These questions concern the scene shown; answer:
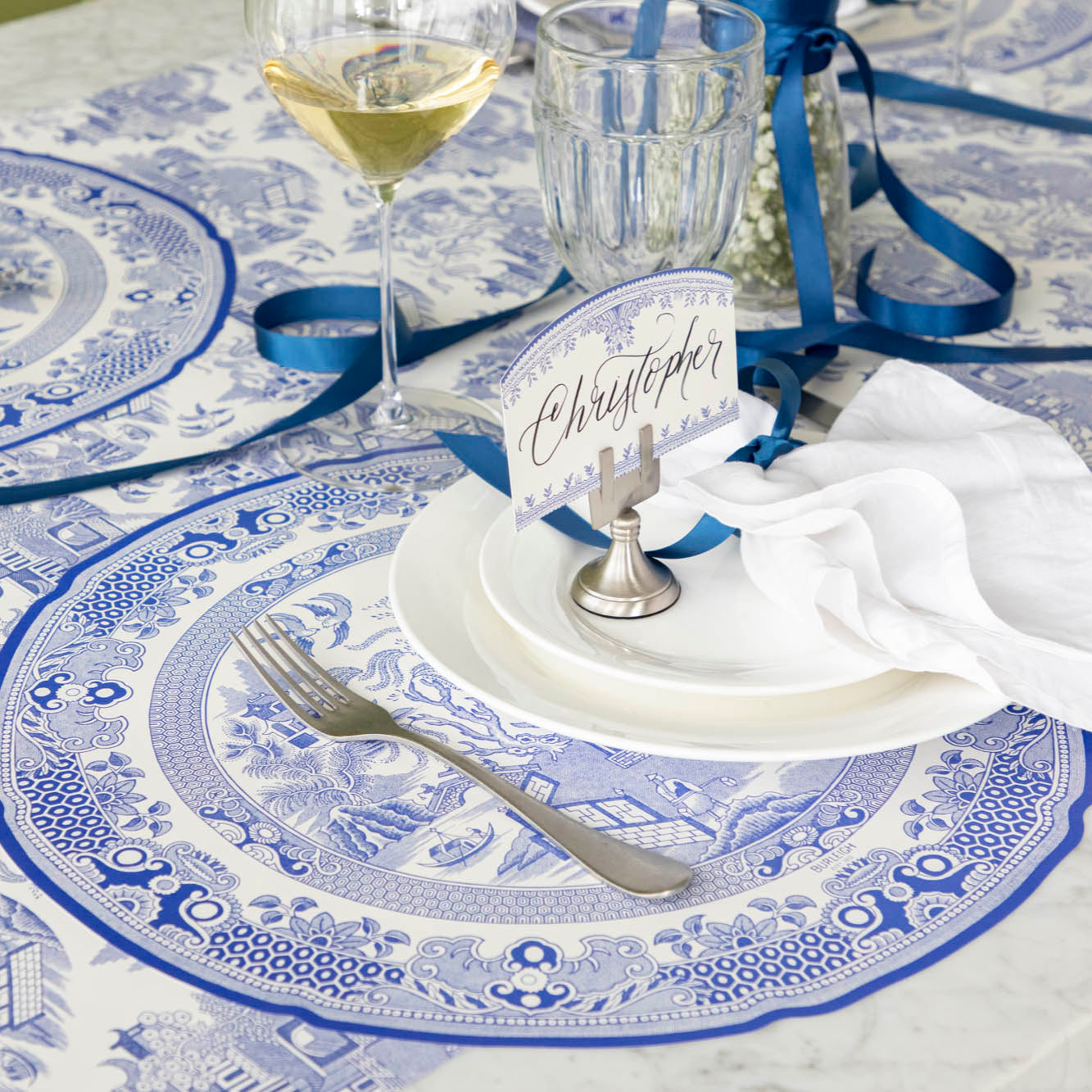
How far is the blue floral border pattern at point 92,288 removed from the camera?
93 centimetres

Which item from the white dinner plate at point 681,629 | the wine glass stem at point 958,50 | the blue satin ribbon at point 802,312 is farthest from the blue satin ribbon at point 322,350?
the wine glass stem at point 958,50

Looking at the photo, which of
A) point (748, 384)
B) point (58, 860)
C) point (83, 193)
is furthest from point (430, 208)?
point (58, 860)

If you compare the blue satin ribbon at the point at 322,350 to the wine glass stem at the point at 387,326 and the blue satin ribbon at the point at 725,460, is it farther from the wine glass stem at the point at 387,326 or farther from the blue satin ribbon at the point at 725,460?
the blue satin ribbon at the point at 725,460

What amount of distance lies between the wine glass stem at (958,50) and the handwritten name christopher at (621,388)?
3.02 ft

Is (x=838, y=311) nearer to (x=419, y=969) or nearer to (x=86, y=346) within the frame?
(x=86, y=346)

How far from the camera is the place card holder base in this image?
24.8 inches

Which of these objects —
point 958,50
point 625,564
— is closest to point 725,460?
point 625,564

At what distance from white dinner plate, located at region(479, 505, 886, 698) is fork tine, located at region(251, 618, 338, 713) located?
0.30 feet

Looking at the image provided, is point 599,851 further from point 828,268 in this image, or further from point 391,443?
point 828,268

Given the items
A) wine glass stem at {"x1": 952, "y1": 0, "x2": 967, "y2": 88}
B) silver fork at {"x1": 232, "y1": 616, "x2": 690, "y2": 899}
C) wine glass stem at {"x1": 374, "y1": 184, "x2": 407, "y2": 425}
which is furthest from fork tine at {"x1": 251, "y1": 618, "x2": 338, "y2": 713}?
wine glass stem at {"x1": 952, "y1": 0, "x2": 967, "y2": 88}

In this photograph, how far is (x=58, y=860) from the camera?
55cm

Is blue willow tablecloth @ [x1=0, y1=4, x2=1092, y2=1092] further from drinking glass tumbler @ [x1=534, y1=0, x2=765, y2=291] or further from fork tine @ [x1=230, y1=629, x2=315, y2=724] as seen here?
drinking glass tumbler @ [x1=534, y1=0, x2=765, y2=291]

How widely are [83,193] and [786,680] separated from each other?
2.88 ft

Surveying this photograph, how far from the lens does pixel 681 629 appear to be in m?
0.63
